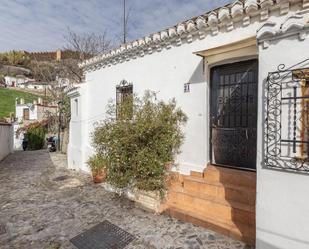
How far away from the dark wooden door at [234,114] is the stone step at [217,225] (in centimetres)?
182

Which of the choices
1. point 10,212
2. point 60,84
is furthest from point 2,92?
point 10,212

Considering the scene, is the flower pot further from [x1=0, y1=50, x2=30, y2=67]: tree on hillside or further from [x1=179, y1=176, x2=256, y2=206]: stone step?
[x1=0, y1=50, x2=30, y2=67]: tree on hillside

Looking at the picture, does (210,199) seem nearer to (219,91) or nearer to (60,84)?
(219,91)

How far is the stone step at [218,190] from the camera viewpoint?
6.16 m

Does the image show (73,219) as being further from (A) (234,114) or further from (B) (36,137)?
(B) (36,137)

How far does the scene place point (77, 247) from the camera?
571cm

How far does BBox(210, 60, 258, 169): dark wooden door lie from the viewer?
696 cm

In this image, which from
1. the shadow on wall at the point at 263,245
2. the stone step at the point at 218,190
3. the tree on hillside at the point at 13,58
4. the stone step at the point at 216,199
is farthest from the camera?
the tree on hillside at the point at 13,58

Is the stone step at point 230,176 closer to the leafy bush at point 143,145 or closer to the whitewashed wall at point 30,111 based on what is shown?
the leafy bush at point 143,145

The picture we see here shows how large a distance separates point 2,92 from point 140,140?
66500 mm

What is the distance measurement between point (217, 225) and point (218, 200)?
26.0 inches

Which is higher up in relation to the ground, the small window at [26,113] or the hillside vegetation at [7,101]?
the hillside vegetation at [7,101]

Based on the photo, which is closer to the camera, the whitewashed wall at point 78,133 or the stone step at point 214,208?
the stone step at point 214,208

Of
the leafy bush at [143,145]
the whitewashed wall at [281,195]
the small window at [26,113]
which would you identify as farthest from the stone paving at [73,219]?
the small window at [26,113]
